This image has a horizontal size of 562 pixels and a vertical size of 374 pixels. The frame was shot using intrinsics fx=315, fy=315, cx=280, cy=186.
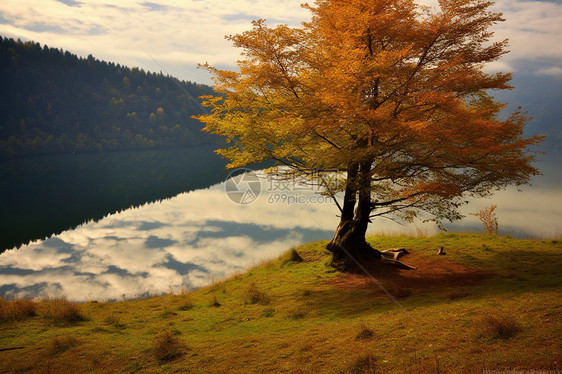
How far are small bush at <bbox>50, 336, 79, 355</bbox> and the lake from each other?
7.81 metres

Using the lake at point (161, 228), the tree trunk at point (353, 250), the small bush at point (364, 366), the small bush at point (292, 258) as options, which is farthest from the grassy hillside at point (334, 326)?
the lake at point (161, 228)

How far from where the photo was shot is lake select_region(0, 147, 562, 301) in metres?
19.2

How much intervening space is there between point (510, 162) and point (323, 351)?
31.5 feet

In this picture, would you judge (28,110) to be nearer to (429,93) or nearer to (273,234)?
(273,234)

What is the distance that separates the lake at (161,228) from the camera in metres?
19.2

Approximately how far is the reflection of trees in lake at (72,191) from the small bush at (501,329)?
32.2 m

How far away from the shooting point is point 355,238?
48.2 ft

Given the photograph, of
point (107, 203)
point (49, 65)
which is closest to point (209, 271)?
point (107, 203)

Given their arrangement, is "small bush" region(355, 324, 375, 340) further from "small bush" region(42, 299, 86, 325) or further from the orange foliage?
"small bush" region(42, 299, 86, 325)

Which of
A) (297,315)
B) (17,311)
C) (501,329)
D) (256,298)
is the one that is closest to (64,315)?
(17,311)

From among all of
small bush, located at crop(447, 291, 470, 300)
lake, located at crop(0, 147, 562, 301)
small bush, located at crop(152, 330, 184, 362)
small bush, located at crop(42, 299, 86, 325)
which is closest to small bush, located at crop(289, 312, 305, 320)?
small bush, located at crop(152, 330, 184, 362)

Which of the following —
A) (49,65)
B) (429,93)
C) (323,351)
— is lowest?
(323,351)

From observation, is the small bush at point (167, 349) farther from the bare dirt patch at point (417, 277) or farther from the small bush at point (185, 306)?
the bare dirt patch at point (417, 277)

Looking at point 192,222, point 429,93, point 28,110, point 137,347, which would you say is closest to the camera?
point 137,347
